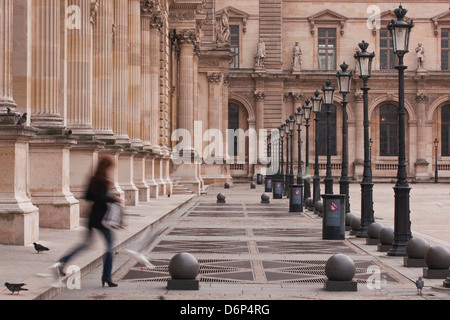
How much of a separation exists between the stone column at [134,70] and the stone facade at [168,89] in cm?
6

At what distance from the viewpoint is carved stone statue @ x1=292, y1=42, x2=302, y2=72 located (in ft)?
279

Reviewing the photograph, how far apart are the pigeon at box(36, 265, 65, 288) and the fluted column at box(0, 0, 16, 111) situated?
592 centimetres

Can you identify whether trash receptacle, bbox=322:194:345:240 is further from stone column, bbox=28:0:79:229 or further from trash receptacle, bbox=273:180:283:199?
trash receptacle, bbox=273:180:283:199

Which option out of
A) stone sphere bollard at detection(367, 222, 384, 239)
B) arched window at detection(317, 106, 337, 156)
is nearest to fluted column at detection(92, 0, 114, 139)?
stone sphere bollard at detection(367, 222, 384, 239)

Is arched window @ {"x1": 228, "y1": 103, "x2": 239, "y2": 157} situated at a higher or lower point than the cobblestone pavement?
higher

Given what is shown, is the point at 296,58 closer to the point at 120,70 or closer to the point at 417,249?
the point at 120,70

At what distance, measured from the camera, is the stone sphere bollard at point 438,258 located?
46.9 feet

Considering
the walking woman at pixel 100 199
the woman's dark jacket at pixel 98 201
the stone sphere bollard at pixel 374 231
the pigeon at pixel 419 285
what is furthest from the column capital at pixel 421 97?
the woman's dark jacket at pixel 98 201

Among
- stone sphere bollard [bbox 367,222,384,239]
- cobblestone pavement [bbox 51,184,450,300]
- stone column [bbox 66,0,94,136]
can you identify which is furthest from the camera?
stone column [bbox 66,0,94,136]

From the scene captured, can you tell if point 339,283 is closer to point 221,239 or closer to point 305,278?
point 305,278

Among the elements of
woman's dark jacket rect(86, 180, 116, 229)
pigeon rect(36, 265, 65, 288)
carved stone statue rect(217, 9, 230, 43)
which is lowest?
pigeon rect(36, 265, 65, 288)

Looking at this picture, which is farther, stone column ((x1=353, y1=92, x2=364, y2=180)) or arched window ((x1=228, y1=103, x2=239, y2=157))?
stone column ((x1=353, y1=92, x2=364, y2=180))

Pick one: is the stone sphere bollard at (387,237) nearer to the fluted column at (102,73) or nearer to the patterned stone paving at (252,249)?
the patterned stone paving at (252,249)

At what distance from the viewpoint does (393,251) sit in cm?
1806
